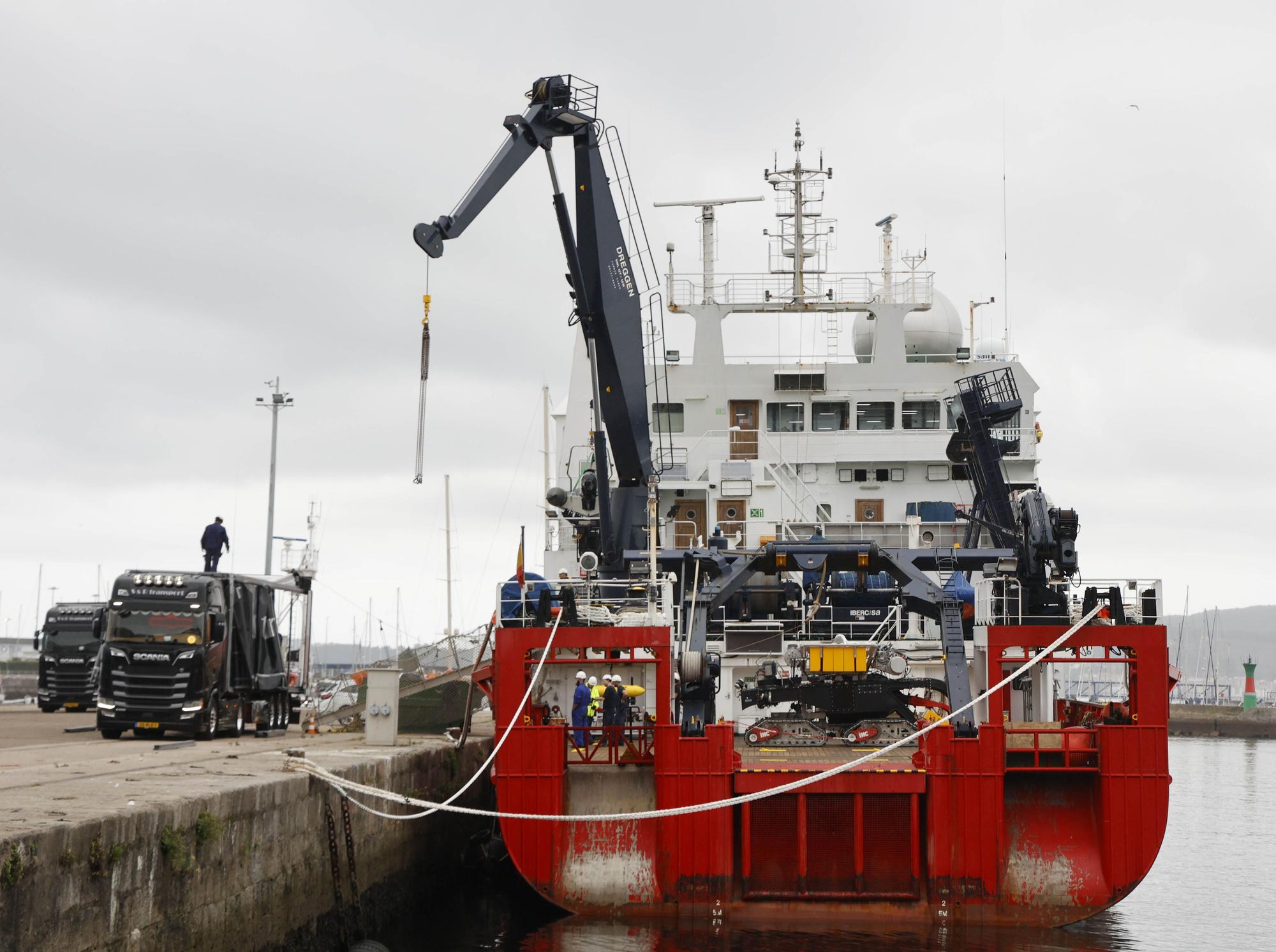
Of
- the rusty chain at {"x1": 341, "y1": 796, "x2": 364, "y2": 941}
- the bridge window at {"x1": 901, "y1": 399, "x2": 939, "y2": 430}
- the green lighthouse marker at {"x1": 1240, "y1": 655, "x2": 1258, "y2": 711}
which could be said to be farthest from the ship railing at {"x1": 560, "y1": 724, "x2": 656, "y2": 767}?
the green lighthouse marker at {"x1": 1240, "y1": 655, "x2": 1258, "y2": 711}

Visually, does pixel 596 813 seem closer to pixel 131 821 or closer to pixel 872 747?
pixel 872 747

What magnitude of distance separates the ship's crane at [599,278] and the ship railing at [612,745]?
4.82 m

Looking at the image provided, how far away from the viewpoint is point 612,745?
1897cm

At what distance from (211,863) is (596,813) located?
267 inches

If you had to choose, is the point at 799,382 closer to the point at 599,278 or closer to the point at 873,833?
the point at 599,278

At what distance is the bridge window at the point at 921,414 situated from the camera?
107 feet

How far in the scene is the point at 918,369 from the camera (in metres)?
32.9

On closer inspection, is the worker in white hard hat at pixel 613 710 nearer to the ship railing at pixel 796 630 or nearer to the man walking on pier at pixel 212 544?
the ship railing at pixel 796 630

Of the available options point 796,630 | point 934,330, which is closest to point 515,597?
point 796,630

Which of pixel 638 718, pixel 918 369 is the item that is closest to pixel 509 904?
pixel 638 718

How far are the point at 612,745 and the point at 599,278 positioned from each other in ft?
31.2

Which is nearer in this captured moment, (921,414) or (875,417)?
(921,414)

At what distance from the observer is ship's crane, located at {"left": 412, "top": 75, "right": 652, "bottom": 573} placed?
24328 millimetres

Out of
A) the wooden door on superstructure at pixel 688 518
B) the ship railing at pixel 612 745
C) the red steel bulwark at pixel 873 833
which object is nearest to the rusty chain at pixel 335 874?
the red steel bulwark at pixel 873 833
